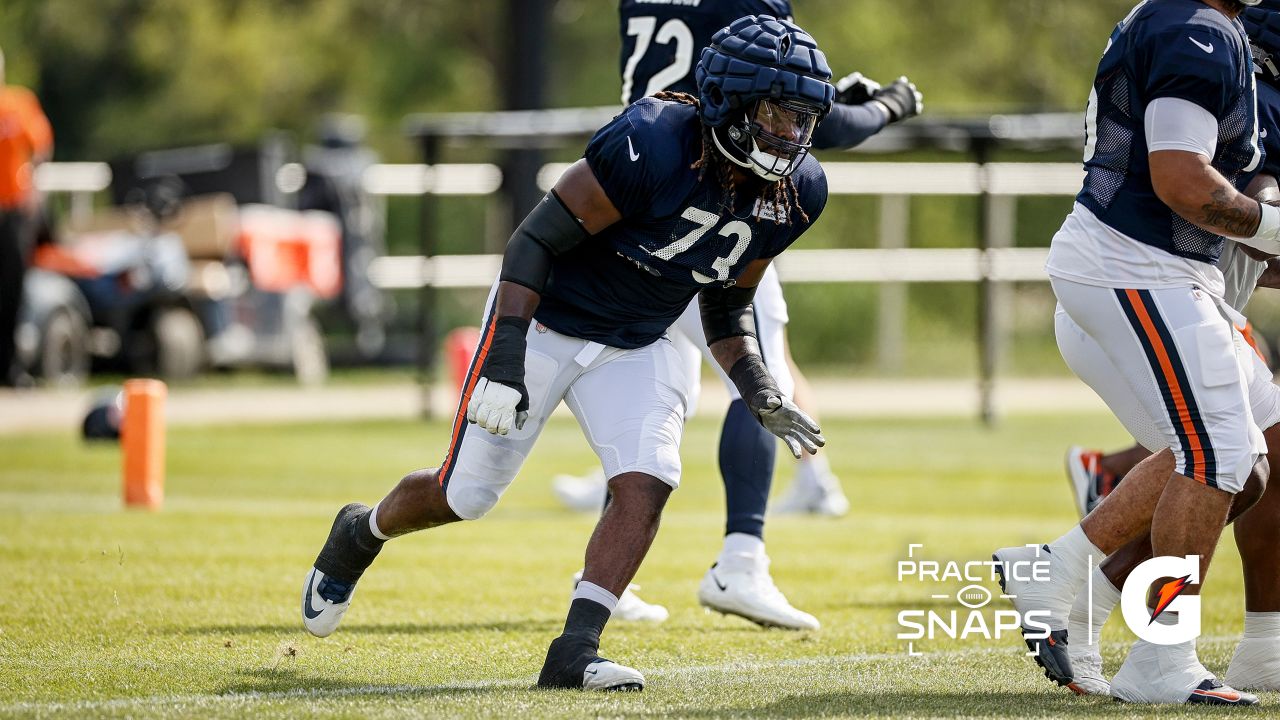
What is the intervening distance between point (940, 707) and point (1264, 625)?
1039 millimetres

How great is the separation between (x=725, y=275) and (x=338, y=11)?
19721 mm

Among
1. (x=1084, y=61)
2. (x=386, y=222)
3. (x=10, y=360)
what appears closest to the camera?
(x=10, y=360)

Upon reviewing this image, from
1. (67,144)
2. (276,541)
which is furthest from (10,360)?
(67,144)

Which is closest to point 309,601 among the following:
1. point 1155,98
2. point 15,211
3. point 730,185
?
point 730,185

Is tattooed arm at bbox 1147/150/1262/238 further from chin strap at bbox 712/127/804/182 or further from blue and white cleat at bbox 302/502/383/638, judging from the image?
blue and white cleat at bbox 302/502/383/638

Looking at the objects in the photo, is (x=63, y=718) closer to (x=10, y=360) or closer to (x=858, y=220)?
(x=10, y=360)

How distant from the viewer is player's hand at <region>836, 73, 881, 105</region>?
6.50 metres

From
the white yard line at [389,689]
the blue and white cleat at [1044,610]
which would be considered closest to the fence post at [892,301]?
the white yard line at [389,689]

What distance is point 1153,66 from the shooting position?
469 cm

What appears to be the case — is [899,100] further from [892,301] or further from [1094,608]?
[892,301]

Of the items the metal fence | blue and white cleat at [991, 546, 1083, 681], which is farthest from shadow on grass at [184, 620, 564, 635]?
the metal fence

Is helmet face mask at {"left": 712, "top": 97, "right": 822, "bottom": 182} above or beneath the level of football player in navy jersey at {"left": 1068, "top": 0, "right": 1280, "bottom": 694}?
above

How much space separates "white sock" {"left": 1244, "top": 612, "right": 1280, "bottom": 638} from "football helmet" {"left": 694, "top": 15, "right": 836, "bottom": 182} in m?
1.79

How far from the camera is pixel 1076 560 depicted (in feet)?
16.6
